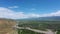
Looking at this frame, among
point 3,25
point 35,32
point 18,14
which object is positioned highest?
point 18,14

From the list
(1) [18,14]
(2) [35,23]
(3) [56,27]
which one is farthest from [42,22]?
(1) [18,14]

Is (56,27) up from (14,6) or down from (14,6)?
down

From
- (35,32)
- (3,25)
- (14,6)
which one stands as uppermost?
(14,6)

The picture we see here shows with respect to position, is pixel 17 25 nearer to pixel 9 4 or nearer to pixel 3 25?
pixel 3 25

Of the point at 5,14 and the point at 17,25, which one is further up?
the point at 5,14

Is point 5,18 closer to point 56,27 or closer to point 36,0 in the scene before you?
point 36,0

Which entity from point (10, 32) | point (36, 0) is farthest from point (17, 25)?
point (36, 0)
